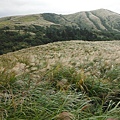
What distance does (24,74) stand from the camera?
18.0 ft

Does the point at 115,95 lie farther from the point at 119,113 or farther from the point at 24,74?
the point at 24,74

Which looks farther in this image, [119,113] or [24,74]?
[24,74]

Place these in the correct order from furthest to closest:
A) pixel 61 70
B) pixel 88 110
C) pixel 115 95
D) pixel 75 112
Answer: pixel 61 70 < pixel 115 95 < pixel 88 110 < pixel 75 112

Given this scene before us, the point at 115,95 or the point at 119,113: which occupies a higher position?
the point at 119,113

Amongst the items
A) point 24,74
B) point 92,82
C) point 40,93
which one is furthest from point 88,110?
point 24,74

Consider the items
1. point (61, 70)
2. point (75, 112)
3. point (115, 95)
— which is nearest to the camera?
point (75, 112)

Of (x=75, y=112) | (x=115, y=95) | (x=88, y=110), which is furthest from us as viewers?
(x=115, y=95)

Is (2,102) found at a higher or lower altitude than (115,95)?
higher

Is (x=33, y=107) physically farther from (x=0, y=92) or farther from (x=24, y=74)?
(x=24, y=74)

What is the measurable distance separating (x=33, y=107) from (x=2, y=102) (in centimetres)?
51

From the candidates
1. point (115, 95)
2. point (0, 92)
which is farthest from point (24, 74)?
point (115, 95)

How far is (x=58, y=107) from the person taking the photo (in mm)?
4105

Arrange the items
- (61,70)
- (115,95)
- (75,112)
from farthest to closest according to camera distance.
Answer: (61,70)
(115,95)
(75,112)

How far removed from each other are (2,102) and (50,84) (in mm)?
1544
